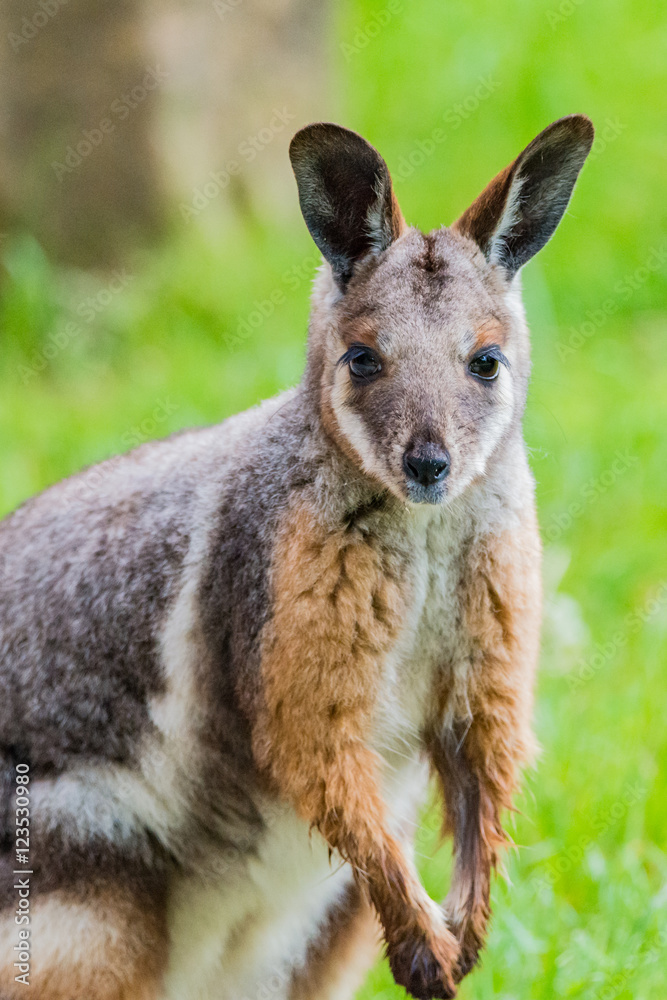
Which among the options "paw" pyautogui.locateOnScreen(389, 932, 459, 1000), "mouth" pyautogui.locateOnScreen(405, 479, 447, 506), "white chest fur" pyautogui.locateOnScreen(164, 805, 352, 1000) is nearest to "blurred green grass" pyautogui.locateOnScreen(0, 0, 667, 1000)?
"white chest fur" pyautogui.locateOnScreen(164, 805, 352, 1000)

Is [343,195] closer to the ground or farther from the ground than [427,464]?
farther from the ground

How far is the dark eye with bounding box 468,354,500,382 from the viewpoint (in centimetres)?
310

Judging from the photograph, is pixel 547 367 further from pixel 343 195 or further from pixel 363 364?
pixel 363 364

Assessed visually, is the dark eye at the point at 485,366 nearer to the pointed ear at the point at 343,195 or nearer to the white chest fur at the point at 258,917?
the pointed ear at the point at 343,195

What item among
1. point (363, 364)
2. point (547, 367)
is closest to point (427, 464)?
point (363, 364)

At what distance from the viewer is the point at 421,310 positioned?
3.07 metres

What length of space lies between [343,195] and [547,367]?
4.44 m

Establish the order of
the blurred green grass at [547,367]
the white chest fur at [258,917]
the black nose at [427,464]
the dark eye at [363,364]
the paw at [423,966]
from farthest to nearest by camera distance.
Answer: the blurred green grass at [547,367] → the white chest fur at [258,917] → the paw at [423,966] → the dark eye at [363,364] → the black nose at [427,464]

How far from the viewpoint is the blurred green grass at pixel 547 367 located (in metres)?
4.30

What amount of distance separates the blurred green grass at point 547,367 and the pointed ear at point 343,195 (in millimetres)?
848

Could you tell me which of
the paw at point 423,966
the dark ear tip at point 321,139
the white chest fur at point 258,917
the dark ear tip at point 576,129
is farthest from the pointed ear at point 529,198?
the paw at point 423,966

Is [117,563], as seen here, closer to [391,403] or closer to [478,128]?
[391,403]

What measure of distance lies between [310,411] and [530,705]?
960mm

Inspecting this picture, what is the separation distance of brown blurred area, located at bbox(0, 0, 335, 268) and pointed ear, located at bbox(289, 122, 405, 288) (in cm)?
472
